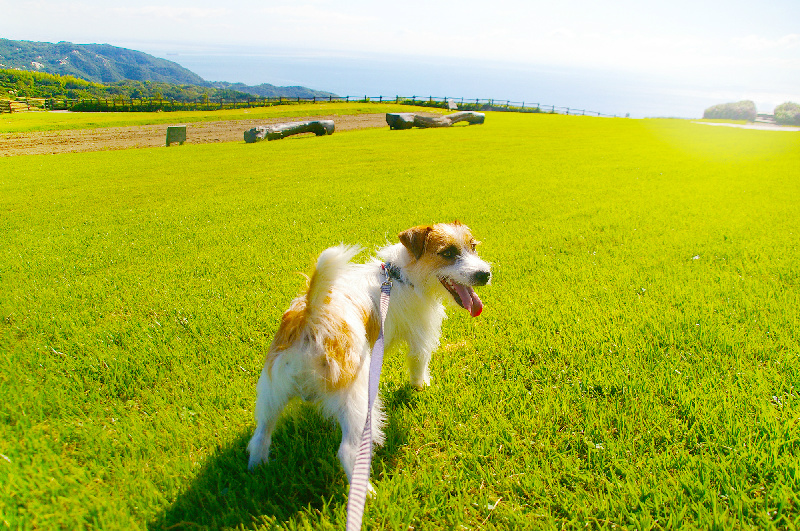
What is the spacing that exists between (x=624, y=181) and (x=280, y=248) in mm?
10308

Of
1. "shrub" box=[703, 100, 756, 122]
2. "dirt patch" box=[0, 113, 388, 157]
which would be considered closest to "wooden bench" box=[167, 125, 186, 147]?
"dirt patch" box=[0, 113, 388, 157]

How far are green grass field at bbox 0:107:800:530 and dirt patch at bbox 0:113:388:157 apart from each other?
1956cm

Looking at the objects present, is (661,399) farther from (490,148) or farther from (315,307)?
(490,148)

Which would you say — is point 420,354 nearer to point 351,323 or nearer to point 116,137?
point 351,323

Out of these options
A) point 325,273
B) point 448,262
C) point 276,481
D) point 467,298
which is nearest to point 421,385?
point 467,298

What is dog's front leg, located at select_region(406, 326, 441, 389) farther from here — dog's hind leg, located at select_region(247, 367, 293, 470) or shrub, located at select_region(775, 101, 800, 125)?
shrub, located at select_region(775, 101, 800, 125)

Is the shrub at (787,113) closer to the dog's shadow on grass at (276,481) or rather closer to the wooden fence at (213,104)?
the wooden fence at (213,104)

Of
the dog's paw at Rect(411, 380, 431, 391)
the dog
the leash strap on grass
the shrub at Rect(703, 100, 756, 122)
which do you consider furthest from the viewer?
the shrub at Rect(703, 100, 756, 122)

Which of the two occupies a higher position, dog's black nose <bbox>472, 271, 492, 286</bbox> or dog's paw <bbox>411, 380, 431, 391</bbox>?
dog's black nose <bbox>472, 271, 492, 286</bbox>

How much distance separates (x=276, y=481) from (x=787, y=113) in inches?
2786

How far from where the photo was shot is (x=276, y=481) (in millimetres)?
2582

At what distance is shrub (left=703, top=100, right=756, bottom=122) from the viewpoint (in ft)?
177

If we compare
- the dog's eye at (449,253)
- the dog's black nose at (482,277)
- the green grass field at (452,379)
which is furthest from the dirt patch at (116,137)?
the dog's black nose at (482,277)

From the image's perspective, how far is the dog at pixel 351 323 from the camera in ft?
7.65
